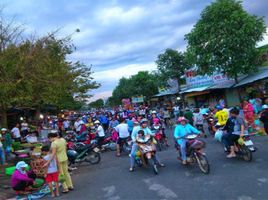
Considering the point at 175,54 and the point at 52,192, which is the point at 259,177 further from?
the point at 175,54

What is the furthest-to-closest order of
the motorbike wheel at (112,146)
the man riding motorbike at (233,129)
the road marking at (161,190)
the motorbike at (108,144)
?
the motorbike wheel at (112,146)
the motorbike at (108,144)
the man riding motorbike at (233,129)
the road marking at (161,190)

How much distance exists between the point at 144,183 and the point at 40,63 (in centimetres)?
743

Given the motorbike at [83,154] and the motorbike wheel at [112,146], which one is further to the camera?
the motorbike wheel at [112,146]

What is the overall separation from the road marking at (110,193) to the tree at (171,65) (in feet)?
103

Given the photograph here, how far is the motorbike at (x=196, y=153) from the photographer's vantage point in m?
8.50

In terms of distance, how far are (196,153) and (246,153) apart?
5.43 feet

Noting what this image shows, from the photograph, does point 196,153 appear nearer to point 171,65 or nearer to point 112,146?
point 112,146

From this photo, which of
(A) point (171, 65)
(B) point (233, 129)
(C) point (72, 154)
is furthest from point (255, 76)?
(C) point (72, 154)

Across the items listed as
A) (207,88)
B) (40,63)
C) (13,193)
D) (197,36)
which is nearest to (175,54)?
(207,88)

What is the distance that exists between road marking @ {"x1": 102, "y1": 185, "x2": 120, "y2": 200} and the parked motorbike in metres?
4.07

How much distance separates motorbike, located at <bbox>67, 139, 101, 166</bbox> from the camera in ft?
39.9

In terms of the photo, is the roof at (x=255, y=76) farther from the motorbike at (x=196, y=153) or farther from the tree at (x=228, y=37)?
the motorbike at (x=196, y=153)

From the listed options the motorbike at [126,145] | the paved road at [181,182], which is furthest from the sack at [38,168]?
the motorbike at [126,145]

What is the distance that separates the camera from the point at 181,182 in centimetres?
790
